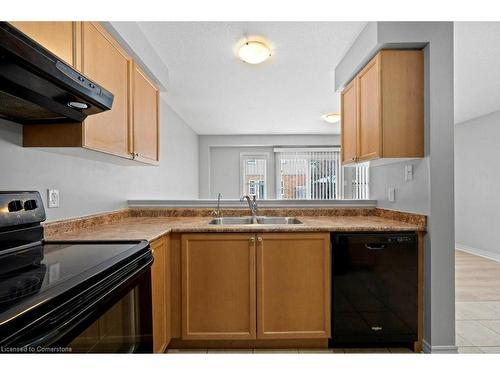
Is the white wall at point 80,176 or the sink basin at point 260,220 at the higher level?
the white wall at point 80,176

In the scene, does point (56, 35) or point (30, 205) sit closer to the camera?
point (56, 35)

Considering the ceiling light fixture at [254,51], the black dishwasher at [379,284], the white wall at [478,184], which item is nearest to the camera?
the black dishwasher at [379,284]

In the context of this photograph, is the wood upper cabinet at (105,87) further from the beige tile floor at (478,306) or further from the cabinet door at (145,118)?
the beige tile floor at (478,306)

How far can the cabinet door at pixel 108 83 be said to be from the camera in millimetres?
1478

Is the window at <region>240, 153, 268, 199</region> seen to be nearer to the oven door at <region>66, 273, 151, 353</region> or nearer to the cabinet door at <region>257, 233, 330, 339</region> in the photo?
the cabinet door at <region>257, 233, 330, 339</region>

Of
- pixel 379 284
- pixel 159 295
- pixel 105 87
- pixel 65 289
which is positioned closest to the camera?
pixel 65 289

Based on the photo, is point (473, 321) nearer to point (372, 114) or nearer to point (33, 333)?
point (372, 114)

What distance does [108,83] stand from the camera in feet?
5.55

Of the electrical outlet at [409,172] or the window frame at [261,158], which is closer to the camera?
the electrical outlet at [409,172]

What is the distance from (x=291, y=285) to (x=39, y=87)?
1725 mm

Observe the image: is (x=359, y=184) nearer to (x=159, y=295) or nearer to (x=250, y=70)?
(x=250, y=70)

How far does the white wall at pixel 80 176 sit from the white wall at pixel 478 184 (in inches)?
205

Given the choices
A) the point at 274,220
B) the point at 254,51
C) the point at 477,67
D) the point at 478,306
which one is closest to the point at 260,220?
the point at 274,220

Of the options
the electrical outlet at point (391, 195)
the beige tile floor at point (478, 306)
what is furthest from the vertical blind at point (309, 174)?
the electrical outlet at point (391, 195)
